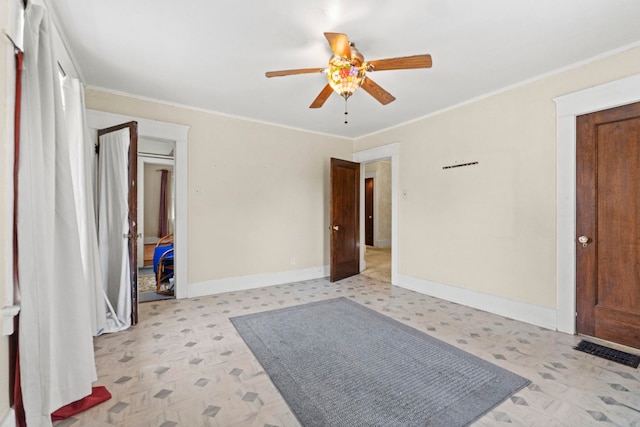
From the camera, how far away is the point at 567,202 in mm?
2854

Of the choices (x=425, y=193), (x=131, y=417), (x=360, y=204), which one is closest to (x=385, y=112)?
(x=425, y=193)

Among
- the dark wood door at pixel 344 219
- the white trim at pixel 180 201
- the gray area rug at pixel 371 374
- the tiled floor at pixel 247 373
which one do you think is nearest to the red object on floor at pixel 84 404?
the tiled floor at pixel 247 373

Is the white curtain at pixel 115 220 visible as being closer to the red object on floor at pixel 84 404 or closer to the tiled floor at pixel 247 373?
the tiled floor at pixel 247 373

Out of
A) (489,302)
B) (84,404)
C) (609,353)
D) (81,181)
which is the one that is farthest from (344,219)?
(84,404)

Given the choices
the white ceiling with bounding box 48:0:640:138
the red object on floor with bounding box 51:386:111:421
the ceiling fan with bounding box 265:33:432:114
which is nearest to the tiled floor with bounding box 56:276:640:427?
the red object on floor with bounding box 51:386:111:421

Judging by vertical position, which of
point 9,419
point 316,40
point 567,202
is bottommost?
point 9,419

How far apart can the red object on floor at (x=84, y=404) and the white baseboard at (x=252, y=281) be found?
6.85 feet

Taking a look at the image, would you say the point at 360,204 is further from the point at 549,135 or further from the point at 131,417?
the point at 131,417

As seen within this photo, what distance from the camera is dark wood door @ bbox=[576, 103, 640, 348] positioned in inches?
99.0

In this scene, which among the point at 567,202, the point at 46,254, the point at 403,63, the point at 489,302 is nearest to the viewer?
the point at 46,254

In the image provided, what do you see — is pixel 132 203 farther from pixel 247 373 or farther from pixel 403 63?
pixel 403 63

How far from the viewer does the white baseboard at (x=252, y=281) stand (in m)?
4.05

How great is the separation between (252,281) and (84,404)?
2741 millimetres

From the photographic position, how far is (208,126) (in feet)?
13.6
